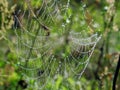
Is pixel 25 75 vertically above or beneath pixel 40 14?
beneath

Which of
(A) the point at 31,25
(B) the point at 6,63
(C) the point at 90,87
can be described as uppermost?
(A) the point at 31,25

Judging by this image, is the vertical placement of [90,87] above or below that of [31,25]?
below

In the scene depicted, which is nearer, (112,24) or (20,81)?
(20,81)

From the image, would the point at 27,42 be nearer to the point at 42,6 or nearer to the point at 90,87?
the point at 42,6

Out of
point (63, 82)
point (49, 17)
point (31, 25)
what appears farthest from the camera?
point (63, 82)

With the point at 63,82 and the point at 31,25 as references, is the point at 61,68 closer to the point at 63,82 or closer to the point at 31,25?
the point at 63,82

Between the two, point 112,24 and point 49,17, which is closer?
point 49,17

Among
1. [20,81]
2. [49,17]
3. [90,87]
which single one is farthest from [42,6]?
[90,87]

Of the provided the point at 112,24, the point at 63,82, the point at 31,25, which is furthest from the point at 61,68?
the point at 112,24

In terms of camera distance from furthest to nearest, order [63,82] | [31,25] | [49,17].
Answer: [63,82]
[31,25]
[49,17]
